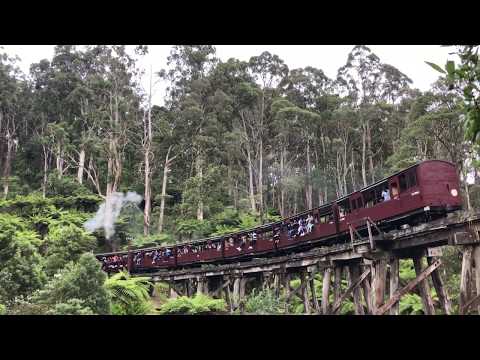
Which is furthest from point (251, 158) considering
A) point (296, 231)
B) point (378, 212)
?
point (378, 212)

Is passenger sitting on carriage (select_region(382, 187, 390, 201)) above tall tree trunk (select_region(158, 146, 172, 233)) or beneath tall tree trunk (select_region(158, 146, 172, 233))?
beneath

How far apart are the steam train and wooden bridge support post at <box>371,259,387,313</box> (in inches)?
56.4

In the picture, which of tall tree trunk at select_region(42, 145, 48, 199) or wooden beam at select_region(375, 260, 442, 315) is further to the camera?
tall tree trunk at select_region(42, 145, 48, 199)

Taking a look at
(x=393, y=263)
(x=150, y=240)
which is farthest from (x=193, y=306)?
(x=150, y=240)

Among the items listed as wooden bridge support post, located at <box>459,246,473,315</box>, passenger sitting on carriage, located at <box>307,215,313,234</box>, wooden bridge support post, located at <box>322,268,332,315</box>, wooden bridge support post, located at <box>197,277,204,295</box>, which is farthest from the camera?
wooden bridge support post, located at <box>197,277,204,295</box>

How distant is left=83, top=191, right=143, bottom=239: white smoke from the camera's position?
33.7 meters

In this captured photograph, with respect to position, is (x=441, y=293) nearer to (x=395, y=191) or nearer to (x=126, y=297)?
(x=395, y=191)

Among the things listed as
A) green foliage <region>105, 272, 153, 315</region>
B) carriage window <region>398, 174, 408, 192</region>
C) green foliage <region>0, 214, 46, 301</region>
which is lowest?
green foliage <region>105, 272, 153, 315</region>

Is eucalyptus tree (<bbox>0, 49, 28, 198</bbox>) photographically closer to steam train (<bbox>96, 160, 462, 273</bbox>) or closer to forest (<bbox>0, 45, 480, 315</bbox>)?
forest (<bbox>0, 45, 480, 315</bbox>)

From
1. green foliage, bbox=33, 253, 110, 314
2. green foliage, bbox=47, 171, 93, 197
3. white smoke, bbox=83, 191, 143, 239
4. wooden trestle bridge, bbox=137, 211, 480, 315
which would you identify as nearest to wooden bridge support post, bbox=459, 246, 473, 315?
wooden trestle bridge, bbox=137, 211, 480, 315

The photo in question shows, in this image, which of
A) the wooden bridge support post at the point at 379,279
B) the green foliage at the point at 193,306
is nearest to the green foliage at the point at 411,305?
the wooden bridge support post at the point at 379,279

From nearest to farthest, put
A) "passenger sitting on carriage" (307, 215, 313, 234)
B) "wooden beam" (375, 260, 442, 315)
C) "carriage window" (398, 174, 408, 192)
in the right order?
"wooden beam" (375, 260, 442, 315) < "carriage window" (398, 174, 408, 192) < "passenger sitting on carriage" (307, 215, 313, 234)

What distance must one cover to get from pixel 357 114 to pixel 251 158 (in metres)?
10.4
